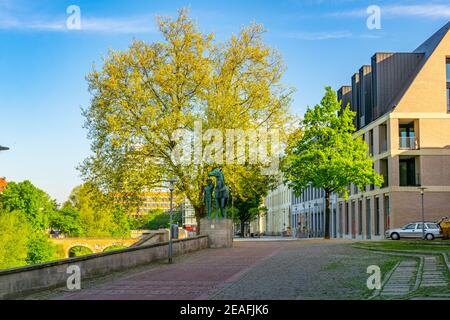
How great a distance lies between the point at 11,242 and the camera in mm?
77812

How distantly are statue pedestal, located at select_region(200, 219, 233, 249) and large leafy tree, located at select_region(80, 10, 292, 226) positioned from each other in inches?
114

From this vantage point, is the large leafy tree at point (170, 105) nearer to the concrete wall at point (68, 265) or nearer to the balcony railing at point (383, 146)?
the concrete wall at point (68, 265)

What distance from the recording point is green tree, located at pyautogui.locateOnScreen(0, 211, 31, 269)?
3009 inches

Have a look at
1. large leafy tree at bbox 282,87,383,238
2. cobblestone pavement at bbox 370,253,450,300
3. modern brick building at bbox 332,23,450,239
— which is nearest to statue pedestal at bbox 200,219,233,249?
large leafy tree at bbox 282,87,383,238

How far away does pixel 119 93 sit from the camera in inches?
1571

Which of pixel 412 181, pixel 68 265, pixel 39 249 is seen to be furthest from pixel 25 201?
pixel 68 265

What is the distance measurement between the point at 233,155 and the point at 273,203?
9396cm

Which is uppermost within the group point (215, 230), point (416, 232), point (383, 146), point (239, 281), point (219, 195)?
point (383, 146)

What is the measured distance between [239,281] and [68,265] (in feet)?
15.5

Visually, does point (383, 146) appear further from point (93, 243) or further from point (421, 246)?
point (93, 243)

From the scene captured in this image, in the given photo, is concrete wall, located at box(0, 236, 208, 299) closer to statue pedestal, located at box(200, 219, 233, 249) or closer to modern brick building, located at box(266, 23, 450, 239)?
statue pedestal, located at box(200, 219, 233, 249)
